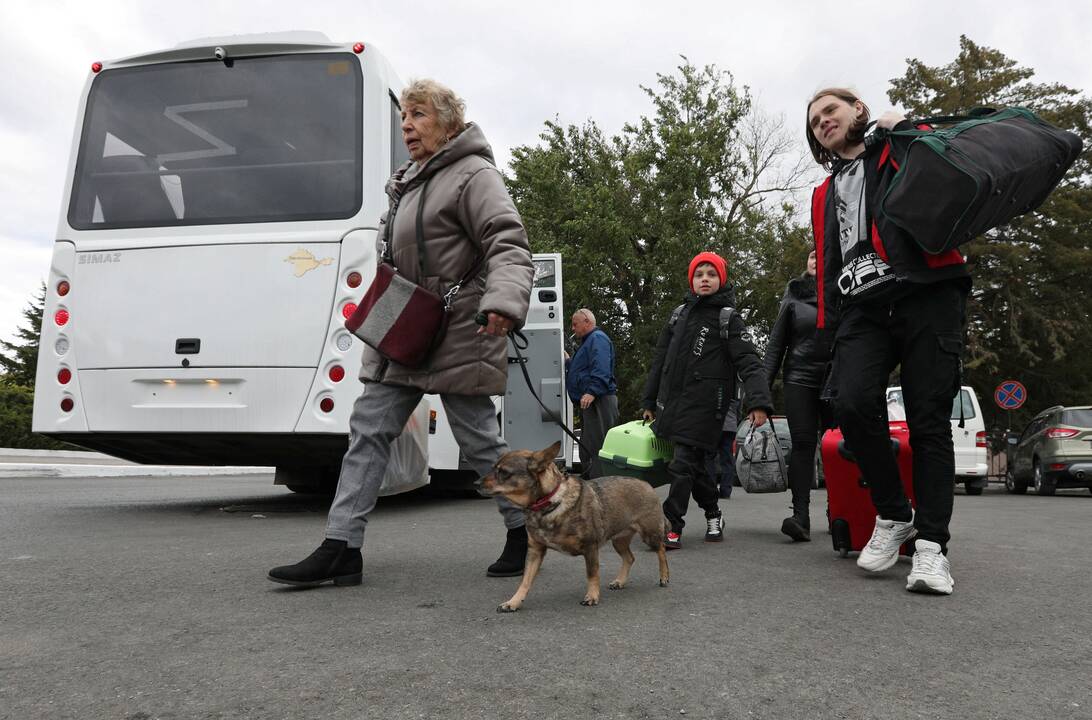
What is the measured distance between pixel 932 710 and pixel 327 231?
17.1 feet

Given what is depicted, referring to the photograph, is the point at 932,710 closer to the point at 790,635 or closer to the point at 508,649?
the point at 790,635

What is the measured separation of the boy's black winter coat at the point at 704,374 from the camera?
5.42 meters

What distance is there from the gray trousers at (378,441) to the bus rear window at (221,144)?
2.92 meters

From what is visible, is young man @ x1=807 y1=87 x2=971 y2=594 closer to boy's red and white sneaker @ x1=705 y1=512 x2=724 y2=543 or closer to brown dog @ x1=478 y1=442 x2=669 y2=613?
brown dog @ x1=478 y1=442 x2=669 y2=613

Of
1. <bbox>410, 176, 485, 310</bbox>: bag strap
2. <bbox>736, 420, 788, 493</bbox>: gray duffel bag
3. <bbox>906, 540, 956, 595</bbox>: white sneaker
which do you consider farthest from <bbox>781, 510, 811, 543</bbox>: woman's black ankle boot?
<bbox>410, 176, 485, 310</bbox>: bag strap

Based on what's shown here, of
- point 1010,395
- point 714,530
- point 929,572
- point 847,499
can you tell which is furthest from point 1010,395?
point 929,572

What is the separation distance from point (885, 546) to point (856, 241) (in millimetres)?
1391

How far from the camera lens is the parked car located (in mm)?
14484

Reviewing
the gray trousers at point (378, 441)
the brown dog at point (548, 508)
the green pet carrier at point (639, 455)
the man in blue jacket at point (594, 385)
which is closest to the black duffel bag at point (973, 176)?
the brown dog at point (548, 508)

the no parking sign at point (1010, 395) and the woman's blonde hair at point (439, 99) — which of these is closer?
the woman's blonde hair at point (439, 99)

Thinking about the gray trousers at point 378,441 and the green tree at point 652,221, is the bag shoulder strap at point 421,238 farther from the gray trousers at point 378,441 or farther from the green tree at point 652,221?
the green tree at point 652,221

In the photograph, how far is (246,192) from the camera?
6.61m

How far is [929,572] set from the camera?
3689 millimetres

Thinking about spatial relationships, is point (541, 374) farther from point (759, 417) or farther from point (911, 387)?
point (911, 387)
